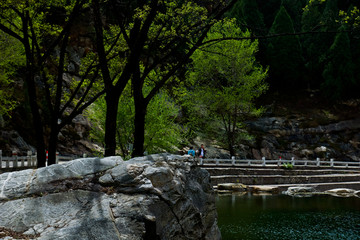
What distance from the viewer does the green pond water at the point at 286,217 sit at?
1320cm

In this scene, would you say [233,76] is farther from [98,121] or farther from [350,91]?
[350,91]

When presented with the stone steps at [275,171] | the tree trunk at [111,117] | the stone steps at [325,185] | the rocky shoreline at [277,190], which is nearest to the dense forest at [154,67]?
the tree trunk at [111,117]

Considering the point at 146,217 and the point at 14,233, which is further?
the point at 146,217

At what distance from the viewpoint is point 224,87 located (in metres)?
34.7

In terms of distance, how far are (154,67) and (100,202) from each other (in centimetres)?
745

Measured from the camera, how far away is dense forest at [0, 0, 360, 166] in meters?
10.6

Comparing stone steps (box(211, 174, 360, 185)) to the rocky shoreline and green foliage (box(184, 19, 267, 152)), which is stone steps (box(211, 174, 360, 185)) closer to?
the rocky shoreline

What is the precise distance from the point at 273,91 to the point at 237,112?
56.3 ft

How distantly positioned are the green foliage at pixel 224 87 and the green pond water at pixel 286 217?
13548mm

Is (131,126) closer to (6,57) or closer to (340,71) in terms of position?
(6,57)

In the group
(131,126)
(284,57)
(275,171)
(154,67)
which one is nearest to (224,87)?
(275,171)

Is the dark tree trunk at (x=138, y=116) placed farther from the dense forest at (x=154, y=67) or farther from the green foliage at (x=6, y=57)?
the green foliage at (x=6, y=57)

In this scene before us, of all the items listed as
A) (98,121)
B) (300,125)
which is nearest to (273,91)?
(300,125)

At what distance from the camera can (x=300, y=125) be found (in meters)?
43.5
